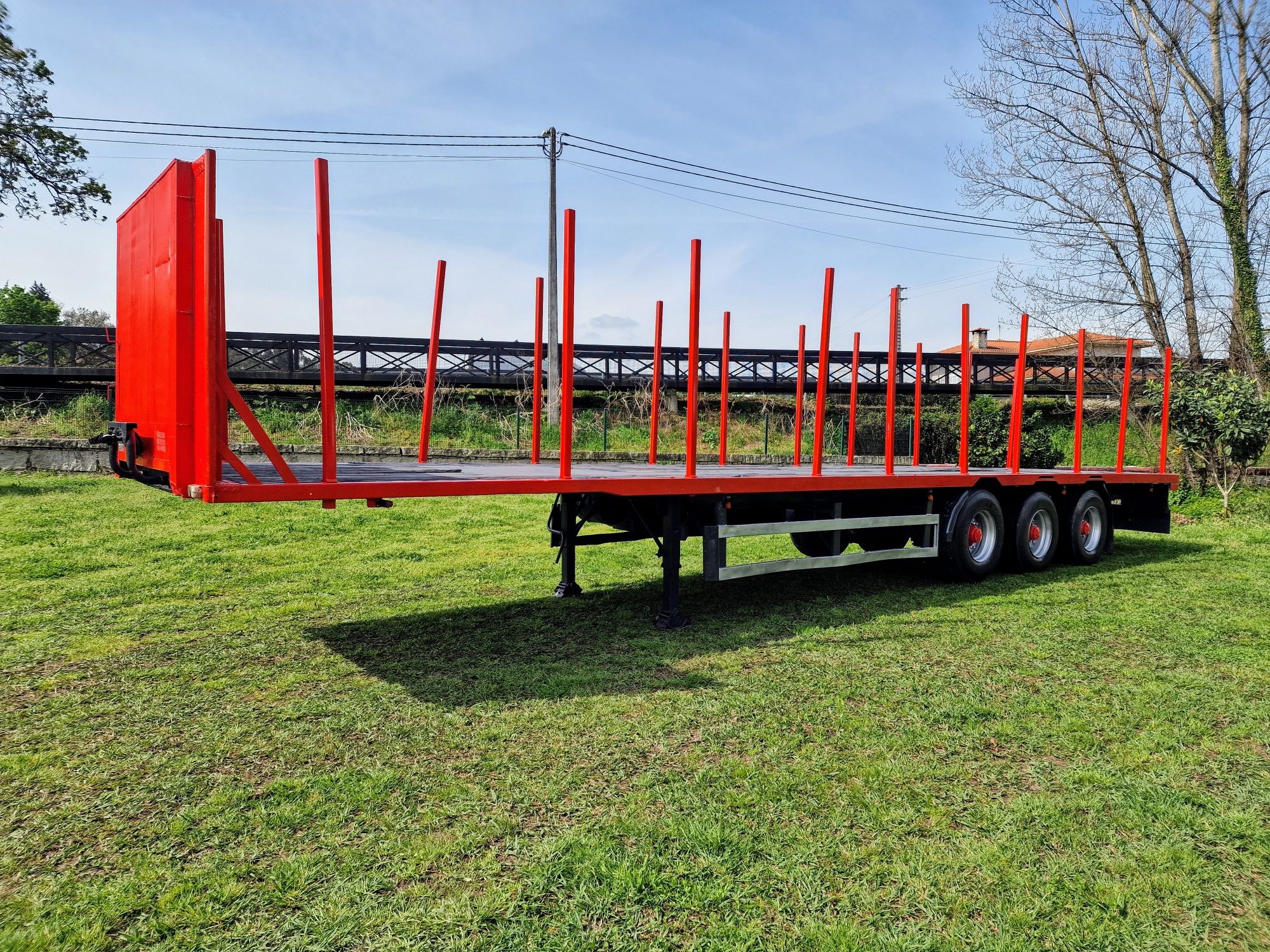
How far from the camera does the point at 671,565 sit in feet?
19.7

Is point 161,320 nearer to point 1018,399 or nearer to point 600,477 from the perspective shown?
point 600,477

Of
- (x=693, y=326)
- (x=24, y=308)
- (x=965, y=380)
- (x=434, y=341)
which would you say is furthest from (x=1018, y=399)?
(x=24, y=308)

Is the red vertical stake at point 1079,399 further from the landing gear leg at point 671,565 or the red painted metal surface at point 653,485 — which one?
the landing gear leg at point 671,565

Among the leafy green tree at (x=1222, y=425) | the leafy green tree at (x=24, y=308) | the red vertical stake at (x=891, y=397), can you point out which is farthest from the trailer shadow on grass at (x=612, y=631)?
the leafy green tree at (x=24, y=308)

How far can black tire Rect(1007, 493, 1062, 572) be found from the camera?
834 cm

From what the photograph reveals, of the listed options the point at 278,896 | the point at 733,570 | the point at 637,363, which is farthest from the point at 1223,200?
the point at 278,896

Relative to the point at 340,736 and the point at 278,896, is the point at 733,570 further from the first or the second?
the point at 278,896

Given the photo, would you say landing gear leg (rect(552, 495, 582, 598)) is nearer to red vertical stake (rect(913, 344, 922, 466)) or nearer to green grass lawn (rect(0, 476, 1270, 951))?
green grass lawn (rect(0, 476, 1270, 951))

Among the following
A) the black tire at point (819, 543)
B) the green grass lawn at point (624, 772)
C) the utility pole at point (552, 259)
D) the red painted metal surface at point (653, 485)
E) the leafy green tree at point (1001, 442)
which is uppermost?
the utility pole at point (552, 259)

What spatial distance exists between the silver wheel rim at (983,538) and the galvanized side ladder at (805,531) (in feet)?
1.80

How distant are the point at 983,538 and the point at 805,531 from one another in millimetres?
2727

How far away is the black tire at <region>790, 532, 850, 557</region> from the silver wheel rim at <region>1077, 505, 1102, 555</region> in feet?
10.1

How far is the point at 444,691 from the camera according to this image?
4.57 meters

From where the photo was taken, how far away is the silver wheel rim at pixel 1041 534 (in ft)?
28.5
